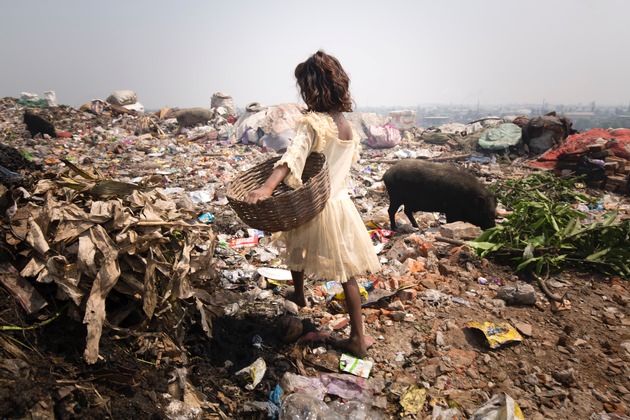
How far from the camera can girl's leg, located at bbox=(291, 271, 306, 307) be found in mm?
2699

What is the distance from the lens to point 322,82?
6.52 feet

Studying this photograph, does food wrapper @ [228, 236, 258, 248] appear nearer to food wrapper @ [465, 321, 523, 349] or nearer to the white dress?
the white dress

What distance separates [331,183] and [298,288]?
0.97 meters

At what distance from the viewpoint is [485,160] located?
8828mm

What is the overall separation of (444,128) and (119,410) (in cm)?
1368

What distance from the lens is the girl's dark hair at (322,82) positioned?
1.98 meters

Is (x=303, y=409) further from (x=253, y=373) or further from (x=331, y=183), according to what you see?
(x=331, y=183)

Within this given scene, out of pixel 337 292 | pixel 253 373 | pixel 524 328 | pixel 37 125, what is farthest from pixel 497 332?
pixel 37 125

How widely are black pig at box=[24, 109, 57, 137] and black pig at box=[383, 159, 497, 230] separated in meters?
8.76

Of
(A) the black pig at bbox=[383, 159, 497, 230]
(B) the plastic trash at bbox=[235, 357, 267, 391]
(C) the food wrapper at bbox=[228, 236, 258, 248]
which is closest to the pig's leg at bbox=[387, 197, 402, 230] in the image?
(A) the black pig at bbox=[383, 159, 497, 230]

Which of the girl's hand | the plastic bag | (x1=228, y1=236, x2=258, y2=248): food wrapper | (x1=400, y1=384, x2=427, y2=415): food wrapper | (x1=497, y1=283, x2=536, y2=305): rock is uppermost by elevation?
the girl's hand

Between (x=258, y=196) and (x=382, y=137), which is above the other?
(x=258, y=196)

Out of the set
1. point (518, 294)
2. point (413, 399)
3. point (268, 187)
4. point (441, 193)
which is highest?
→ point (268, 187)

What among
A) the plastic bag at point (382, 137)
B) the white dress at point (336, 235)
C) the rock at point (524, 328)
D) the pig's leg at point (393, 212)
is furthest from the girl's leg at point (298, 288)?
the plastic bag at point (382, 137)
